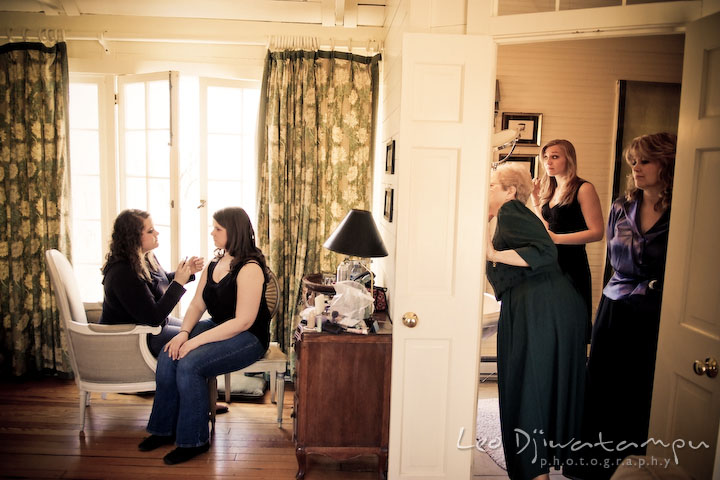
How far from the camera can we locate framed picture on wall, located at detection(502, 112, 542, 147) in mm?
4219

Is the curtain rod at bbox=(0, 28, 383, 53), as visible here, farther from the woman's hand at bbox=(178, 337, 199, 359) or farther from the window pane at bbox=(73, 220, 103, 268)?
the woman's hand at bbox=(178, 337, 199, 359)

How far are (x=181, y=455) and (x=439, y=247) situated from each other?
70.5 inches

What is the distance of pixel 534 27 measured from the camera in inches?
91.3

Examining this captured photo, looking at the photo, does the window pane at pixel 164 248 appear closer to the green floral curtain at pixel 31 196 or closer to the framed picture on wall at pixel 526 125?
the green floral curtain at pixel 31 196

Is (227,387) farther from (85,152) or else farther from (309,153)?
(85,152)

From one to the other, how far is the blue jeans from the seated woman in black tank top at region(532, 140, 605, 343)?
1956mm

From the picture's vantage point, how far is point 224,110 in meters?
4.10

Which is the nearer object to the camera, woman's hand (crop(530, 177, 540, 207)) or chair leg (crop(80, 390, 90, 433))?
chair leg (crop(80, 390, 90, 433))

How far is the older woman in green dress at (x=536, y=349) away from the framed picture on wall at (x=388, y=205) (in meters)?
0.64

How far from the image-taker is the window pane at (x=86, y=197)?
4.20 metres

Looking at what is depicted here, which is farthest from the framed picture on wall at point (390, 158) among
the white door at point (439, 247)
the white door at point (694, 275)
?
the white door at point (694, 275)

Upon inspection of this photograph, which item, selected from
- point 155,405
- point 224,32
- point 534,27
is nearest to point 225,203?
point 224,32

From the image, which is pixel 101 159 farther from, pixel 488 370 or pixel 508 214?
pixel 488 370

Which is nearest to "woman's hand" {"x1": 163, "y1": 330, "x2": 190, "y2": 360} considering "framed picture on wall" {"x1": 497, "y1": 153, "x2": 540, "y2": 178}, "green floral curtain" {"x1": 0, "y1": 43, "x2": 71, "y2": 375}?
"green floral curtain" {"x1": 0, "y1": 43, "x2": 71, "y2": 375}
